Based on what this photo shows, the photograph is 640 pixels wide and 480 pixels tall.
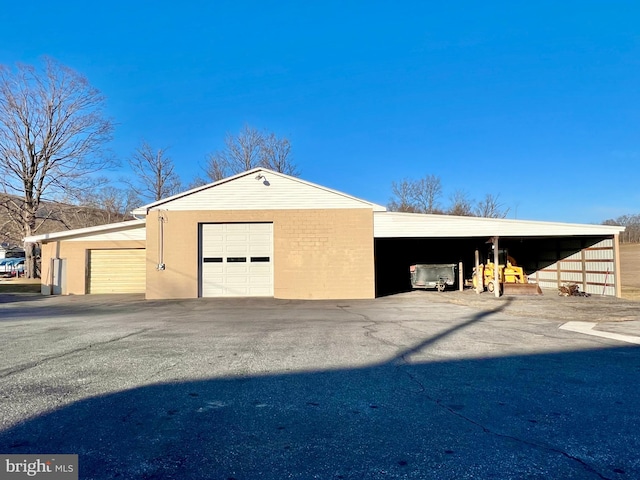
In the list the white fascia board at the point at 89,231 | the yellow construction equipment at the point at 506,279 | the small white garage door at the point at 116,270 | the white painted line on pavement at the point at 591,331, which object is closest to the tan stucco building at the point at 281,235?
the yellow construction equipment at the point at 506,279

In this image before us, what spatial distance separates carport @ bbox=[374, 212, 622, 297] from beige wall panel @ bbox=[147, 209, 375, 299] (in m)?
1.38

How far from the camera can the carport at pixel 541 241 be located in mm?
15766

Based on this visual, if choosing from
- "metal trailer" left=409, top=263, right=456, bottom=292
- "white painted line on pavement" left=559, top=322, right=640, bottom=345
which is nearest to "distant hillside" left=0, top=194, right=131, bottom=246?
"metal trailer" left=409, top=263, right=456, bottom=292

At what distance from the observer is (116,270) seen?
19.3 meters

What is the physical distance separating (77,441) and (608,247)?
18.6 metres

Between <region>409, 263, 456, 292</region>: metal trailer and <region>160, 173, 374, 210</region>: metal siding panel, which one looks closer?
<region>160, 173, 374, 210</region>: metal siding panel

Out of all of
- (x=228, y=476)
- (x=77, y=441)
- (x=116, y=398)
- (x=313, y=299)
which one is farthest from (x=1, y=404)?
(x=313, y=299)

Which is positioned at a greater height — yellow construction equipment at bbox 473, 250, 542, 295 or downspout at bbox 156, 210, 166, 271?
downspout at bbox 156, 210, 166, 271

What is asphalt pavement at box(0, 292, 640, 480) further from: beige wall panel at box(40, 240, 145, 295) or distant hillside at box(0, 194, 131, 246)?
distant hillside at box(0, 194, 131, 246)

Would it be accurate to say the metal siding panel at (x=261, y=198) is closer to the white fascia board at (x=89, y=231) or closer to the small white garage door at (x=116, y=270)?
the white fascia board at (x=89, y=231)

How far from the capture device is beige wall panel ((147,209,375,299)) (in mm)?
15750

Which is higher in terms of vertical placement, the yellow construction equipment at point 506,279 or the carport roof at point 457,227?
the carport roof at point 457,227

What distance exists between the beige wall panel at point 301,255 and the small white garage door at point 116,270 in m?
3.87

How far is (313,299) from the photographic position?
1554 cm
